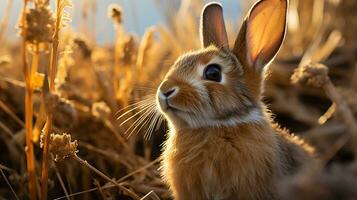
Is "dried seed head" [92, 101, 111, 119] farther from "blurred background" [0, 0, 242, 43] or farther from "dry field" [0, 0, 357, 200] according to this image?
"blurred background" [0, 0, 242, 43]

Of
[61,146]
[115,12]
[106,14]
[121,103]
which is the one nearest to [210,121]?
[61,146]

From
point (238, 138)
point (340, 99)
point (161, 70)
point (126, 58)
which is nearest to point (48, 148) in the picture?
point (238, 138)

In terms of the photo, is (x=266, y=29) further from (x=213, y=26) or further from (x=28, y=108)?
(x=28, y=108)

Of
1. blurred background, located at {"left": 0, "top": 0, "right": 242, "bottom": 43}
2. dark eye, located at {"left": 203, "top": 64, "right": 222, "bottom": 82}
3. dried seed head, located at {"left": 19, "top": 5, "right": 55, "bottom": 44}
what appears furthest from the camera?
blurred background, located at {"left": 0, "top": 0, "right": 242, "bottom": 43}

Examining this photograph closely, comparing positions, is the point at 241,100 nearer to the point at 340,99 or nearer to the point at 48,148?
the point at 340,99

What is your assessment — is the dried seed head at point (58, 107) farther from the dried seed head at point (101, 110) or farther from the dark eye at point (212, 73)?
the dried seed head at point (101, 110)

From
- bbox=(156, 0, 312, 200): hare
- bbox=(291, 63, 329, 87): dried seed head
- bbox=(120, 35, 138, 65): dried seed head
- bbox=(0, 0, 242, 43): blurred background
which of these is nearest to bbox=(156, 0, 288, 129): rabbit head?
bbox=(156, 0, 312, 200): hare
